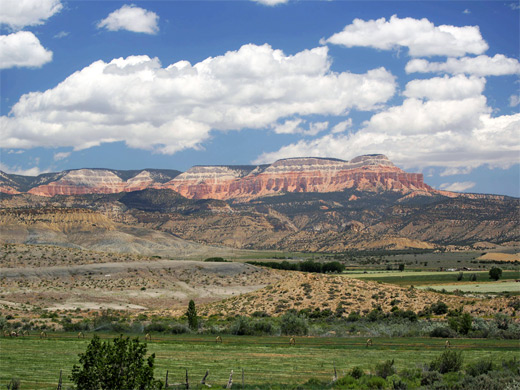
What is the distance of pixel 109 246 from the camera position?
163 metres

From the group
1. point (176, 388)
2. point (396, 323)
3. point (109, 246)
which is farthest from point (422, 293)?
point (109, 246)

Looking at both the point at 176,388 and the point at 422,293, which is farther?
the point at 422,293

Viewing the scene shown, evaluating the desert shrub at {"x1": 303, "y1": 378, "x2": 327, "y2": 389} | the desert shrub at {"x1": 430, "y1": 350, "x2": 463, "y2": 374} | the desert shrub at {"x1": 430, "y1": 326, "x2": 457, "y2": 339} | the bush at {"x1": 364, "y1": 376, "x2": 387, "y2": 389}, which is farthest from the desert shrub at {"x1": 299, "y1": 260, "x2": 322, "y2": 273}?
the bush at {"x1": 364, "y1": 376, "x2": 387, "y2": 389}

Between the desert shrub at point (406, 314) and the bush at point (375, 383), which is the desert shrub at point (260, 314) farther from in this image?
the bush at point (375, 383)

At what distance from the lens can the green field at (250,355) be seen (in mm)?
25031

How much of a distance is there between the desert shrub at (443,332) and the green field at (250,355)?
6.27 ft

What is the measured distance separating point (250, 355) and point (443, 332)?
1376 centimetres

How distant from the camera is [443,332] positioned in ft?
122

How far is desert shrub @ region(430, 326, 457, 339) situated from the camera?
121 feet

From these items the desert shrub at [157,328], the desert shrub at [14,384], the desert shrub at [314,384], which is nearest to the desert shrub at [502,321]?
the desert shrub at [314,384]

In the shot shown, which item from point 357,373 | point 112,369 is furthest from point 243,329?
point 112,369

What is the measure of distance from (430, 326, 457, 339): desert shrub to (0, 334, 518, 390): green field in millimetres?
1910

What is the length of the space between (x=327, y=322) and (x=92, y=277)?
48.4 meters

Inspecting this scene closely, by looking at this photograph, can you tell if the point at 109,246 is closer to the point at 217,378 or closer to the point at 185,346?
the point at 185,346
